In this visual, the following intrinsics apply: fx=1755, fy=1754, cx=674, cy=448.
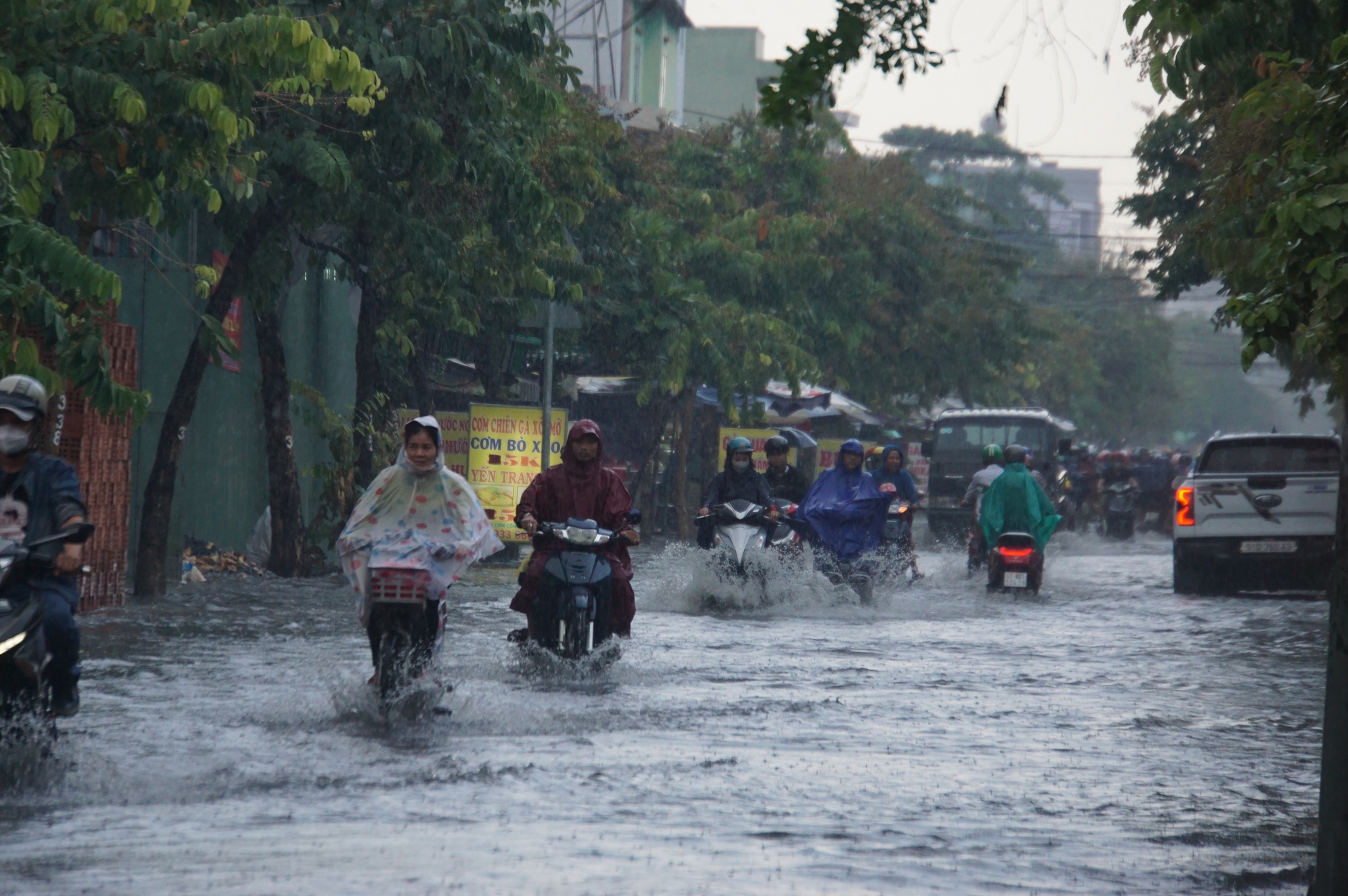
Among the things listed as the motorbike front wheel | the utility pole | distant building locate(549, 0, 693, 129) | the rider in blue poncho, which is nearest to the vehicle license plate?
the rider in blue poncho

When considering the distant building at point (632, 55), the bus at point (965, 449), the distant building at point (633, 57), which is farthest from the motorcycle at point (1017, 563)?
the distant building at point (632, 55)

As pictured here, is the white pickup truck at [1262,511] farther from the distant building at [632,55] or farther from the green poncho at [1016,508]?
the distant building at [632,55]

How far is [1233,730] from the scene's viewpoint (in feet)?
28.5

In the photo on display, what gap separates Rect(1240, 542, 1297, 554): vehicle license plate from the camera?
17156mm

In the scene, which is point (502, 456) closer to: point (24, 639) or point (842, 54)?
point (24, 639)

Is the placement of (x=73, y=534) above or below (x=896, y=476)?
below

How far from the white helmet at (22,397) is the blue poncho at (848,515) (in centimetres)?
1006

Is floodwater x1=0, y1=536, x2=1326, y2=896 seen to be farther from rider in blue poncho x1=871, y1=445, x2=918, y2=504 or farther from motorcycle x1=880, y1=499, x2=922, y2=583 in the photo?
rider in blue poncho x1=871, y1=445, x2=918, y2=504

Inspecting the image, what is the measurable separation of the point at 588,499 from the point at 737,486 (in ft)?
16.5

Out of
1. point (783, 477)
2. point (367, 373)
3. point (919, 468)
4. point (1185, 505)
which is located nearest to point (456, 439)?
point (367, 373)

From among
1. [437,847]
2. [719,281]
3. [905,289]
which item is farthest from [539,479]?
[905,289]

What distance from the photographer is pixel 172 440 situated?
14586 mm

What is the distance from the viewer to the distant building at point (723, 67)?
215 ft

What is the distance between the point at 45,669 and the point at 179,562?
10125 millimetres
